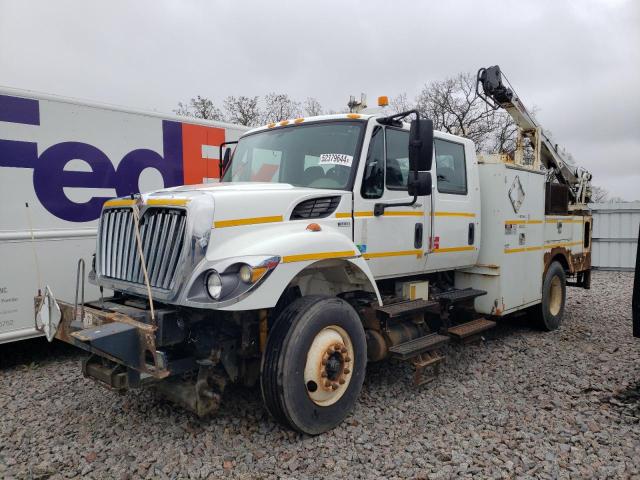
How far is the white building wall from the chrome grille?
14.5 m

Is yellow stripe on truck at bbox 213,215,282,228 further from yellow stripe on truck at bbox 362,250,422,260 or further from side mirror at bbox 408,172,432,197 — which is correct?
side mirror at bbox 408,172,432,197

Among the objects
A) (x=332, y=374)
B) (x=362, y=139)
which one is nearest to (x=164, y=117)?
(x=362, y=139)

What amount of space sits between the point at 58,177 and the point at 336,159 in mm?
3176

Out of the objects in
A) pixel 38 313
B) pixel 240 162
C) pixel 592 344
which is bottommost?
pixel 592 344

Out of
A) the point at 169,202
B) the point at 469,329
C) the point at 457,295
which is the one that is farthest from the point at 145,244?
the point at 469,329

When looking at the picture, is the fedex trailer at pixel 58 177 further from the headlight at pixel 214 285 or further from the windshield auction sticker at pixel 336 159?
the windshield auction sticker at pixel 336 159

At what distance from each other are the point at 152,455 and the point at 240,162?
109 inches

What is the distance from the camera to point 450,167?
5305 mm

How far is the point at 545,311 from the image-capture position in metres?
6.90

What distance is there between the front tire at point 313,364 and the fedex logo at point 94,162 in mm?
3231

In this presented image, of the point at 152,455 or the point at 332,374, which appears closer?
the point at 152,455

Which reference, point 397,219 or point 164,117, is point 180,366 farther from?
point 164,117

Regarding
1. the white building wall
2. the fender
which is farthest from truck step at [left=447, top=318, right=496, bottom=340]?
the white building wall

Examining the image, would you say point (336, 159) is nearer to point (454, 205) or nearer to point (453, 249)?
point (454, 205)
